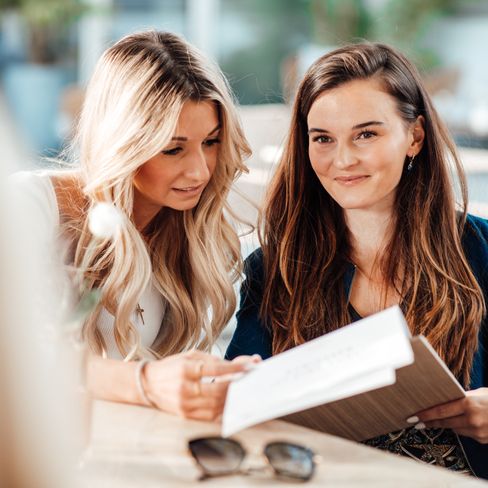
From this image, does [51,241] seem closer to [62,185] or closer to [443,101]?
[62,185]

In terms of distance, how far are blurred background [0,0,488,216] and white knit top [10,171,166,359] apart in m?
5.45

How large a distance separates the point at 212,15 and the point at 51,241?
737 centimetres

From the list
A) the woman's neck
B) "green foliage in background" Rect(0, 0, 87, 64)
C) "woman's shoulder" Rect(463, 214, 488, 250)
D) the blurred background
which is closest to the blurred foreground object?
the woman's neck

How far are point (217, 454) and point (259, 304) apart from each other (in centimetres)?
76

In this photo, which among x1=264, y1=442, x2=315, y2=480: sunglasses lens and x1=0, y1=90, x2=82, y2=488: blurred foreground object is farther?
x1=264, y1=442, x2=315, y2=480: sunglasses lens

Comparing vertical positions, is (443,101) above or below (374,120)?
below

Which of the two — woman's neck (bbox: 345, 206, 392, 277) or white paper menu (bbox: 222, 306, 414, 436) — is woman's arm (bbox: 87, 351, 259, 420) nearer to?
white paper menu (bbox: 222, 306, 414, 436)

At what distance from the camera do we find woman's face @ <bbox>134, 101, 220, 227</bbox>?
5.61 ft

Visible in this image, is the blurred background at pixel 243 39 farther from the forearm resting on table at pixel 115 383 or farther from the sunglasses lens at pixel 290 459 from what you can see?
the sunglasses lens at pixel 290 459

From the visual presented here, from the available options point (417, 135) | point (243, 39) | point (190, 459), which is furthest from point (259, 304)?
point (243, 39)

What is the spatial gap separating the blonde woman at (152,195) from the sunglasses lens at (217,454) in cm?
48

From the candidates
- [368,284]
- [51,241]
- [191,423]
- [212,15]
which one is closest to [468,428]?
[368,284]

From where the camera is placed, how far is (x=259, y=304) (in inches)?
73.0

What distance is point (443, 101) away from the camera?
25.9ft
